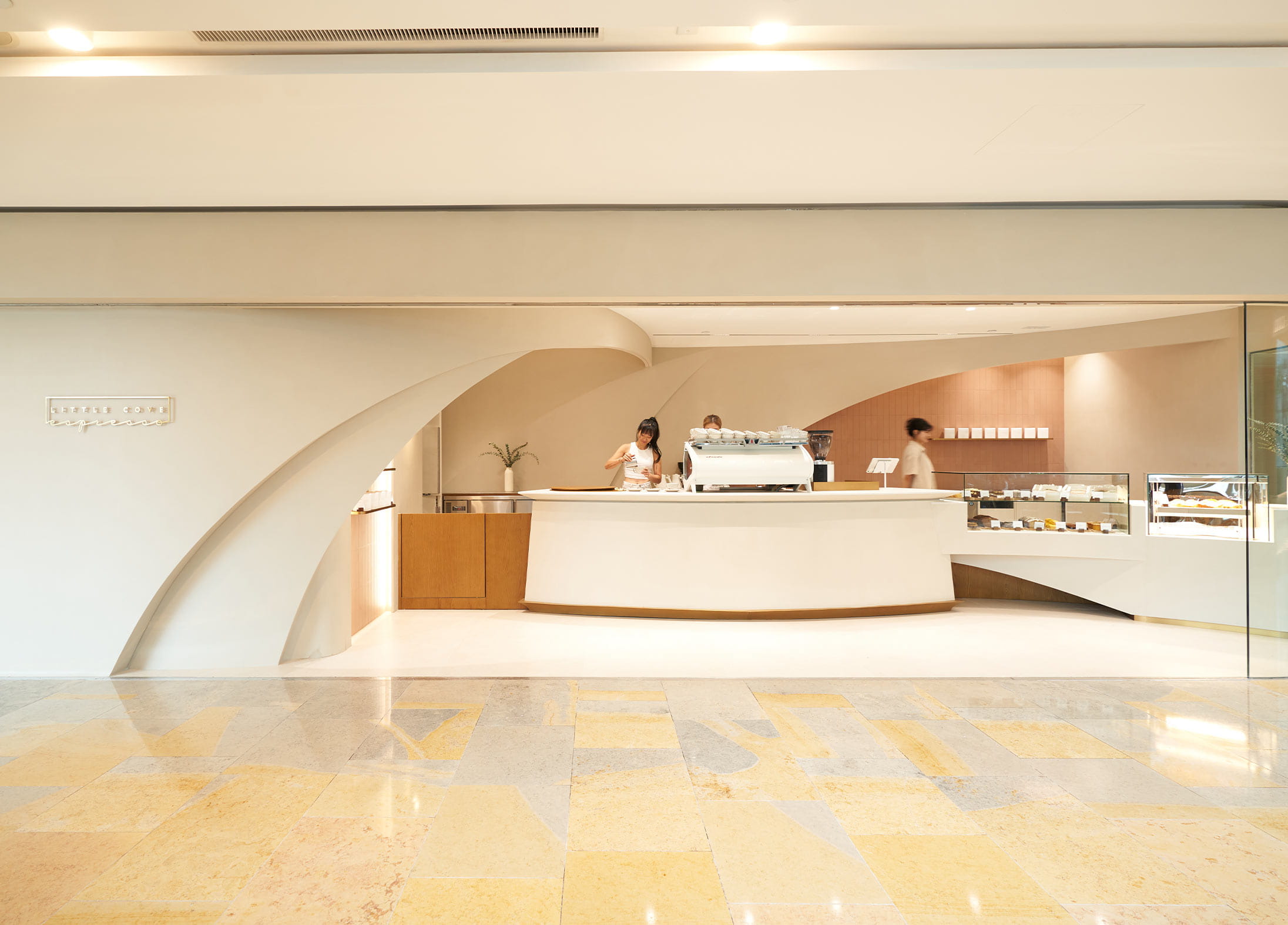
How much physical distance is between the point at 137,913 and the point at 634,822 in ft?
4.99

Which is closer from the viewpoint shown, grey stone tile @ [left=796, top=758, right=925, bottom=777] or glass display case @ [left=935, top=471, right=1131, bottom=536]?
grey stone tile @ [left=796, top=758, right=925, bottom=777]

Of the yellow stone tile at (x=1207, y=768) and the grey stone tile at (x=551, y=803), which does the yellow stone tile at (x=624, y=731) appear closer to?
the grey stone tile at (x=551, y=803)

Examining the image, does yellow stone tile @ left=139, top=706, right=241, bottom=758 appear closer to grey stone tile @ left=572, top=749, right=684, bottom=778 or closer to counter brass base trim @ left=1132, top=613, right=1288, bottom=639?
grey stone tile @ left=572, top=749, right=684, bottom=778

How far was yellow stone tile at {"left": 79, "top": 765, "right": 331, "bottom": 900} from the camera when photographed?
8.02 feet

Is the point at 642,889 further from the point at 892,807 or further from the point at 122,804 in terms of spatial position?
the point at 122,804

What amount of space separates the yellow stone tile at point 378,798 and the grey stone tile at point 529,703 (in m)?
0.79

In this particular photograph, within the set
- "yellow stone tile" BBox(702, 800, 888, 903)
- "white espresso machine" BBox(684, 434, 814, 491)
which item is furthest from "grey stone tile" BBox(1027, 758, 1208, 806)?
"white espresso machine" BBox(684, 434, 814, 491)

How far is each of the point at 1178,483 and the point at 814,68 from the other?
529cm

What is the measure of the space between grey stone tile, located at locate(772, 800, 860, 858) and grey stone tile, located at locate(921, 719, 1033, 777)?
2.64ft

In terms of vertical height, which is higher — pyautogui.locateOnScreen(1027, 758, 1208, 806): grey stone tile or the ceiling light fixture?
the ceiling light fixture

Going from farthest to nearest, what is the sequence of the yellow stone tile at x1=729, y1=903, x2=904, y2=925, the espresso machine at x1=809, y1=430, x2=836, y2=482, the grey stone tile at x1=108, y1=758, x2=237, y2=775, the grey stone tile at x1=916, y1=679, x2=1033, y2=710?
the espresso machine at x1=809, y1=430, x2=836, y2=482
the grey stone tile at x1=916, y1=679, x2=1033, y2=710
the grey stone tile at x1=108, y1=758, x2=237, y2=775
the yellow stone tile at x1=729, y1=903, x2=904, y2=925

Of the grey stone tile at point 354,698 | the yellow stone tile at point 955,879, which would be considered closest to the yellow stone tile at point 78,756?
the grey stone tile at point 354,698

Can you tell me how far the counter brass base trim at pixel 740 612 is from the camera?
6.52 m

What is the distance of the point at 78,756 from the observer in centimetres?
354
